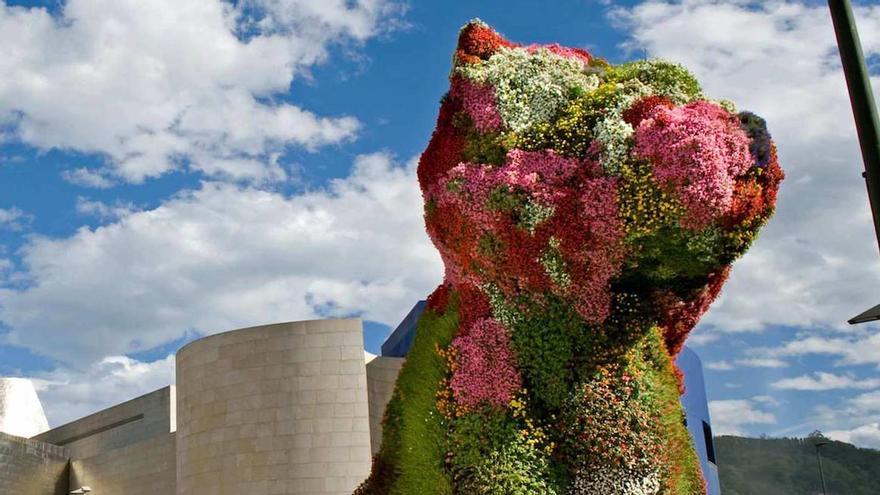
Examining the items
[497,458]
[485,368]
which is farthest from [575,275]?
[497,458]

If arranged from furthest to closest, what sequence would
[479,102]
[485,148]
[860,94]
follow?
[479,102]
[485,148]
[860,94]

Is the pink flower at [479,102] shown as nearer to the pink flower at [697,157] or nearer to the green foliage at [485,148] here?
the green foliage at [485,148]

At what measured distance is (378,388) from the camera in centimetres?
2764

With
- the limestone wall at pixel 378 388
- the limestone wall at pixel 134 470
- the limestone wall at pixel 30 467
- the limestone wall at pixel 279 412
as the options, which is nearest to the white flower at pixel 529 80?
the limestone wall at pixel 279 412

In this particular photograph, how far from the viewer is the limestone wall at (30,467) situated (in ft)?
125

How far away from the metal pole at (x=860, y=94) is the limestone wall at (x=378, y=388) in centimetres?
2113

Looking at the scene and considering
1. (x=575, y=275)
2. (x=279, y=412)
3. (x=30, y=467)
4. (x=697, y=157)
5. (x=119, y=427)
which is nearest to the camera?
(x=697, y=157)

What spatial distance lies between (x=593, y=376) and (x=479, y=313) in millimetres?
1224

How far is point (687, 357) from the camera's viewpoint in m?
45.0

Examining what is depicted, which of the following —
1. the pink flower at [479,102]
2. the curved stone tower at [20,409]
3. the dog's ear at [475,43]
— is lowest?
the pink flower at [479,102]

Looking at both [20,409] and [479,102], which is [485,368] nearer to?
[479,102]

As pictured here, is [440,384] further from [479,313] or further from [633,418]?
[633,418]

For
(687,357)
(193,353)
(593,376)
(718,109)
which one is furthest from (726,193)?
(687,357)

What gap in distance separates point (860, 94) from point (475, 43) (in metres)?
4.67
